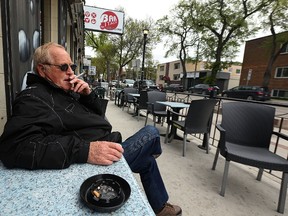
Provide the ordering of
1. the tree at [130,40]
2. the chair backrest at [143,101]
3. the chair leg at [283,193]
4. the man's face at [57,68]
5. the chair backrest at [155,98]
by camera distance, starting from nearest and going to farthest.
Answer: the man's face at [57,68]
the chair leg at [283,193]
the chair backrest at [155,98]
the chair backrest at [143,101]
the tree at [130,40]

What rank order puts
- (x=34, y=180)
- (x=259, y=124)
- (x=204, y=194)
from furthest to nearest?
1. (x=259, y=124)
2. (x=204, y=194)
3. (x=34, y=180)

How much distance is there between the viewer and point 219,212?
7.02ft

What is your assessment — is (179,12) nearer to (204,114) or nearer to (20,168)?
(204,114)

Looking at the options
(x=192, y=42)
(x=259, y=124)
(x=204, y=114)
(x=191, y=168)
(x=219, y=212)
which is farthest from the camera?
(x=192, y=42)

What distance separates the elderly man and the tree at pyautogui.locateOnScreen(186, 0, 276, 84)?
20.9 m

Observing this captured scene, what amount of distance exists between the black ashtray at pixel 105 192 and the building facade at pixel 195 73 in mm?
30565

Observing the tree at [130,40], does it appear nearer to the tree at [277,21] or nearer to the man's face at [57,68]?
the tree at [277,21]

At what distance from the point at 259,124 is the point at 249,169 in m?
0.91

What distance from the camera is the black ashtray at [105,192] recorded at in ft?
2.50

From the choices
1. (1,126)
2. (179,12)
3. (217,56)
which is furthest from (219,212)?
(179,12)

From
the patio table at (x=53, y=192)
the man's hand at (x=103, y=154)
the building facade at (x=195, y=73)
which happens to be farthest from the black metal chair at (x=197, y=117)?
the building facade at (x=195, y=73)

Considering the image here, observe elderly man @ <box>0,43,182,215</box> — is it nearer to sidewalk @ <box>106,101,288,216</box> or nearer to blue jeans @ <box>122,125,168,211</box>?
blue jeans @ <box>122,125,168,211</box>

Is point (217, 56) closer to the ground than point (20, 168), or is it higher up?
higher up

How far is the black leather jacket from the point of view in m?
1.00
